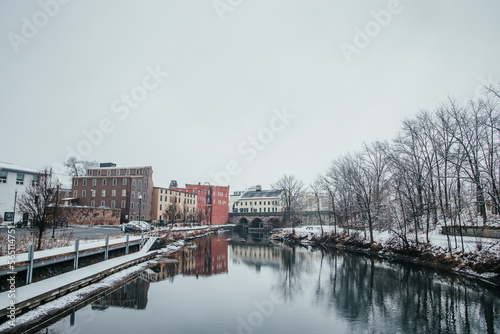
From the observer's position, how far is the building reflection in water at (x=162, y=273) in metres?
14.2

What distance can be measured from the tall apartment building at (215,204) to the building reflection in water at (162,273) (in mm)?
52907

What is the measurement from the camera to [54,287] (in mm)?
13008

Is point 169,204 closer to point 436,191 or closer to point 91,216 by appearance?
point 91,216

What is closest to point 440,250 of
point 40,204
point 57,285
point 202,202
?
point 57,285

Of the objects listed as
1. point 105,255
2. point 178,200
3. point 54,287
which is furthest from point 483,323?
point 178,200

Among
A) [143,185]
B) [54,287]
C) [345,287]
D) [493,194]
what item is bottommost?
[345,287]

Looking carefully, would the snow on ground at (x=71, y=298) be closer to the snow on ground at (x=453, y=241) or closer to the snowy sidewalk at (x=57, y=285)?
the snowy sidewalk at (x=57, y=285)

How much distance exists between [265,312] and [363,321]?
13.7ft

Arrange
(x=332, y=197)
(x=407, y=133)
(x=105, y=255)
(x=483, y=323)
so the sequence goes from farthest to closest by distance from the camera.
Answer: (x=332, y=197) → (x=407, y=133) → (x=105, y=255) → (x=483, y=323)

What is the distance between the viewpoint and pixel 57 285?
526 inches

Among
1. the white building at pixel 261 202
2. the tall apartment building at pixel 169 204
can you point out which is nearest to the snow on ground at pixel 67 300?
the tall apartment building at pixel 169 204

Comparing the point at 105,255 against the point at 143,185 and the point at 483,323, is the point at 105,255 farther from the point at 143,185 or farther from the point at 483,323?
the point at 143,185

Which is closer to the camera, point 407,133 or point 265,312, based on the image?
point 265,312

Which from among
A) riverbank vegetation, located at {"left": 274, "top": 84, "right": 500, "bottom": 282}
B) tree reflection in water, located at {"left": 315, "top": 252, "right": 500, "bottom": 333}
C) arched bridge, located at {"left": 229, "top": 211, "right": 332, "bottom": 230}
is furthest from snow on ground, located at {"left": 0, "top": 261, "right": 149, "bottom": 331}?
arched bridge, located at {"left": 229, "top": 211, "right": 332, "bottom": 230}
